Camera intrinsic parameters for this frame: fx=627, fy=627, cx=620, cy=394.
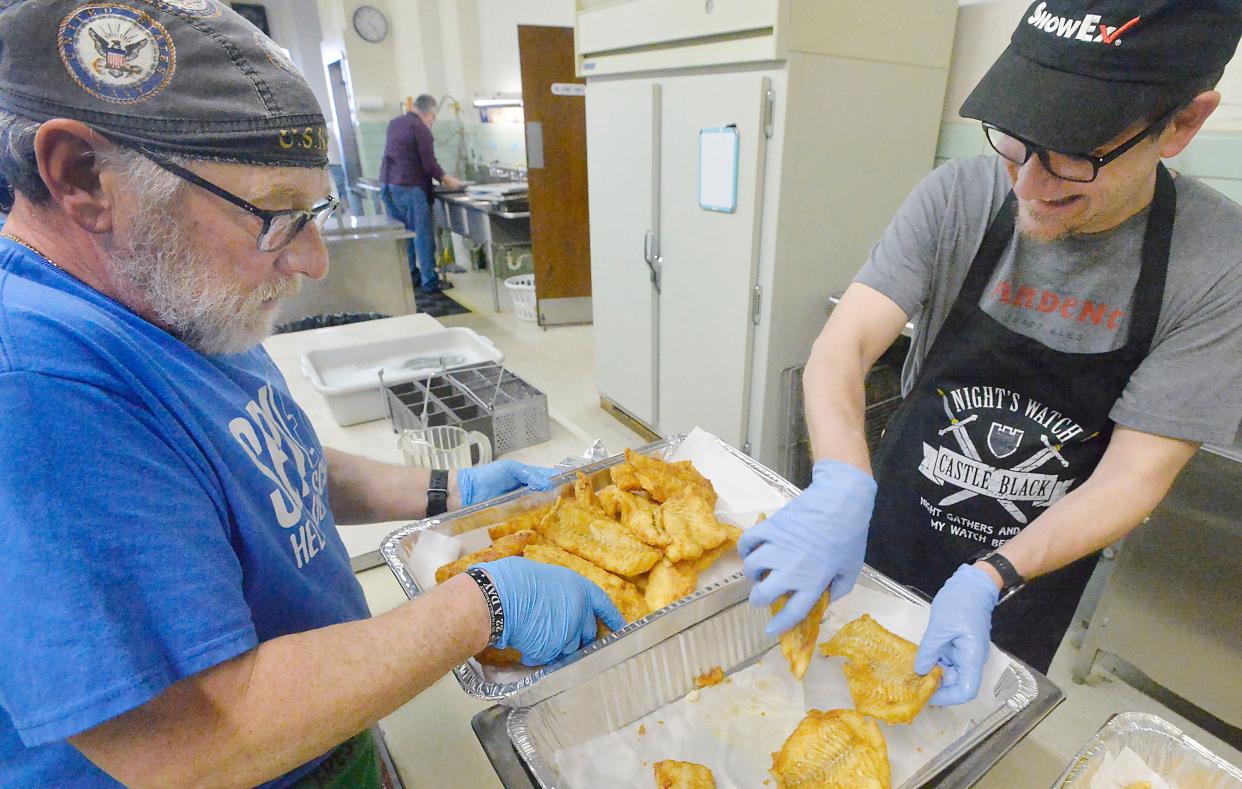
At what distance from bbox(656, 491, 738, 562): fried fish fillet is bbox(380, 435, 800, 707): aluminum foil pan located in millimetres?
79

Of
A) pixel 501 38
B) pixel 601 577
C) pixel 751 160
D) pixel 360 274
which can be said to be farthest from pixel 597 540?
pixel 501 38

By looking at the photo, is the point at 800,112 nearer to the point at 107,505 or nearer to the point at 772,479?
the point at 772,479

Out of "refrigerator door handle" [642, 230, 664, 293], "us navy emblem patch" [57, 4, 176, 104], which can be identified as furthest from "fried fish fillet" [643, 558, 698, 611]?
"refrigerator door handle" [642, 230, 664, 293]

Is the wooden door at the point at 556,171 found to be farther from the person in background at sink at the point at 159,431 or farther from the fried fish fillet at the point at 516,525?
the person in background at sink at the point at 159,431

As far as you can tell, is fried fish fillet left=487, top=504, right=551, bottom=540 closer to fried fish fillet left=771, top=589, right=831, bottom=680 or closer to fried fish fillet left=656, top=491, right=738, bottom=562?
fried fish fillet left=656, top=491, right=738, bottom=562

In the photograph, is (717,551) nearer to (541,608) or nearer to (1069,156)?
(541,608)

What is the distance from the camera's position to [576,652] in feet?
3.47

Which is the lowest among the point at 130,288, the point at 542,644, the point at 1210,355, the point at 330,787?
the point at 330,787

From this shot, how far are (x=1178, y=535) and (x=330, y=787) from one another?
239 cm

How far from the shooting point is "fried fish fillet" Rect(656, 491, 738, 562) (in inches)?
49.0

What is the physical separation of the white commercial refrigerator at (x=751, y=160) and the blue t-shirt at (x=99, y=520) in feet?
7.66

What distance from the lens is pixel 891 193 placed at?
284 centimetres

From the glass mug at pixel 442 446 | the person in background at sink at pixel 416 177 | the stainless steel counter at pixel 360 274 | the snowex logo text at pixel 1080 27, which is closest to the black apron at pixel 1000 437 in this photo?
the snowex logo text at pixel 1080 27

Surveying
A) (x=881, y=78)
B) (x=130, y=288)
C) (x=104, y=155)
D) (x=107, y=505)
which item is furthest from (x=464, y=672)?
(x=881, y=78)
